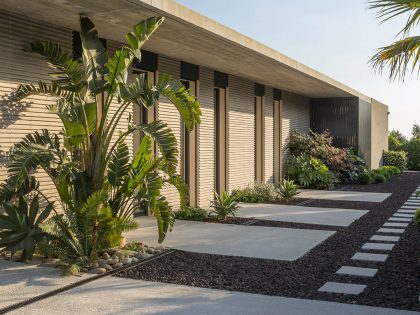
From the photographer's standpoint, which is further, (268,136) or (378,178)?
(378,178)

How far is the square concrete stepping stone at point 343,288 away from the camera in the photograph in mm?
5453

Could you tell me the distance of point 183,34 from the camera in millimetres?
8766

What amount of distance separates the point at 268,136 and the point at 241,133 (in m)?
2.36

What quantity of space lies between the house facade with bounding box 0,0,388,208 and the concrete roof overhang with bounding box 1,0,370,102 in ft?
0.05

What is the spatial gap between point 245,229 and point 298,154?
9796 mm

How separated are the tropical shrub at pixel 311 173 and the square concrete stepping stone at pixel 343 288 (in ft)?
38.9

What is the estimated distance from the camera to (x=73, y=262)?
20.4ft

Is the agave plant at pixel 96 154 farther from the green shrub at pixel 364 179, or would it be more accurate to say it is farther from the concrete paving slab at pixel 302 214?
the green shrub at pixel 364 179

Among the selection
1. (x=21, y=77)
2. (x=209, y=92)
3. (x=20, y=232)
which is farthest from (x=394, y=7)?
(x=209, y=92)

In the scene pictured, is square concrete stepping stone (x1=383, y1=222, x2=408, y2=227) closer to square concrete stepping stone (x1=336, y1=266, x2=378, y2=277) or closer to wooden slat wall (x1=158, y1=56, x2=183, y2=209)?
square concrete stepping stone (x1=336, y1=266, x2=378, y2=277)

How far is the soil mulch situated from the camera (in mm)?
5363

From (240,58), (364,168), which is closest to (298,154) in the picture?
(364,168)

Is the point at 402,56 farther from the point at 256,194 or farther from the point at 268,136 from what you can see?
the point at 268,136

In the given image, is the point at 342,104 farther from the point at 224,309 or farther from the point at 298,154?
the point at 224,309
